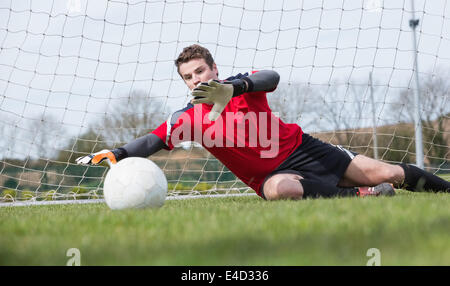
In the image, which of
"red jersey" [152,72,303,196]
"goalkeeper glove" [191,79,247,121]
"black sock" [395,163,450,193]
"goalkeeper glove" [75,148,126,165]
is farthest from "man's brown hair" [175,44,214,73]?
"black sock" [395,163,450,193]

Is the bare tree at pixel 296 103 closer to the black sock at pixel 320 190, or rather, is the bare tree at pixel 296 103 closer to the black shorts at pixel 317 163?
the black shorts at pixel 317 163

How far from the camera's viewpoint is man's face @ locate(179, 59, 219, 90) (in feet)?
10.1

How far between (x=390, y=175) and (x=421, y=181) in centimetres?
27

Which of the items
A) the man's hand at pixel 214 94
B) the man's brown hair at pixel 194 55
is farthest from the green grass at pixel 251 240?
the man's brown hair at pixel 194 55

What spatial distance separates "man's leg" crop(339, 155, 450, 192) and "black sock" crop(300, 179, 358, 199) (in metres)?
0.32

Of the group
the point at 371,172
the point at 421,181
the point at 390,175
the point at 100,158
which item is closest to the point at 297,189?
the point at 371,172

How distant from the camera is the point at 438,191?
343 cm

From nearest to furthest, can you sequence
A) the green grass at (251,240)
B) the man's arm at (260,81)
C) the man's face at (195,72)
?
the green grass at (251,240), the man's arm at (260,81), the man's face at (195,72)

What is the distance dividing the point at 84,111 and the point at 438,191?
4322mm

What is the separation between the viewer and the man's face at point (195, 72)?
10.1ft

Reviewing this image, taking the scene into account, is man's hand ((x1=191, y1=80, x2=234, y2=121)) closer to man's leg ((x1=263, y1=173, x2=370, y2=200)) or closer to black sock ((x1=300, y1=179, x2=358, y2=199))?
man's leg ((x1=263, y1=173, x2=370, y2=200))

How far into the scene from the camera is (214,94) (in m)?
2.61

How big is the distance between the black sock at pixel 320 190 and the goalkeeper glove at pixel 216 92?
0.88 m

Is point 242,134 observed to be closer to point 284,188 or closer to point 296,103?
point 284,188
